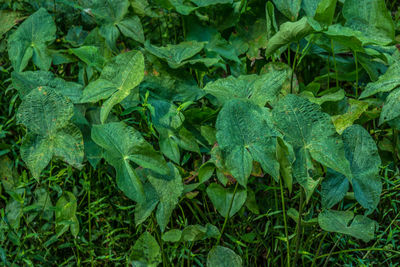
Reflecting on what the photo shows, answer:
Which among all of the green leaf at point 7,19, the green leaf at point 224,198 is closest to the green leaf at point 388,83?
the green leaf at point 224,198

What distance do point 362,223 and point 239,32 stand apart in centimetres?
79

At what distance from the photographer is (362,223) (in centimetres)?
118

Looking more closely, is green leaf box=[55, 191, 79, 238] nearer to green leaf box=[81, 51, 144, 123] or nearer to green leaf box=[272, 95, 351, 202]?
green leaf box=[81, 51, 144, 123]

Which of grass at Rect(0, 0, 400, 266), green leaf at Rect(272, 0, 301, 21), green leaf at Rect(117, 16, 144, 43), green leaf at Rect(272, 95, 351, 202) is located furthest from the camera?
green leaf at Rect(117, 16, 144, 43)

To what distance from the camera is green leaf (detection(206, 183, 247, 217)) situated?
4.23ft

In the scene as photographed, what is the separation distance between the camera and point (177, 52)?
147cm

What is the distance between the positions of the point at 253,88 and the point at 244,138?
0.21 m

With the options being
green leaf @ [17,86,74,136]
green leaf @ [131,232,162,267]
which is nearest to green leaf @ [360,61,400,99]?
green leaf @ [131,232,162,267]

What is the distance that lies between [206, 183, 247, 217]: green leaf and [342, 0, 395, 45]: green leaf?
0.63 meters

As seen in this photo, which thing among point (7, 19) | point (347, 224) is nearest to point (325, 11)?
point (347, 224)

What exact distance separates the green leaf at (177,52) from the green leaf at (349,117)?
45 cm

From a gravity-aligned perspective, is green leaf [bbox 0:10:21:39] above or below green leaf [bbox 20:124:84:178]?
above

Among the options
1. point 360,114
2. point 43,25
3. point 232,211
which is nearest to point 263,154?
point 232,211

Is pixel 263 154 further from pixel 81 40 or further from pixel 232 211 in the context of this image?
pixel 81 40
